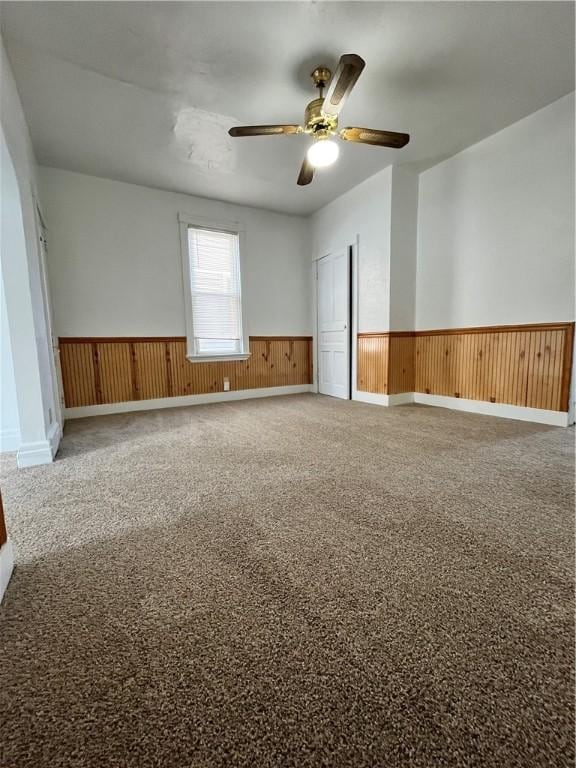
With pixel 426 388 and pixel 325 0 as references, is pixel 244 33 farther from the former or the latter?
pixel 426 388

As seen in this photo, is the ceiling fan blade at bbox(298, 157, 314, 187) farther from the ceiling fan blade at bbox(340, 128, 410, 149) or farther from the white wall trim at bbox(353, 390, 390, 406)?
the white wall trim at bbox(353, 390, 390, 406)

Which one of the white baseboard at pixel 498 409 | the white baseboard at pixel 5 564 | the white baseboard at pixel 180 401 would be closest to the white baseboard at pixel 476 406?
the white baseboard at pixel 498 409

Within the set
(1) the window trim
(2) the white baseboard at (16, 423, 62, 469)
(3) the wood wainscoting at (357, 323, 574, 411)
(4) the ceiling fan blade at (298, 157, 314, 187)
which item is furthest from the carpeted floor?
(1) the window trim

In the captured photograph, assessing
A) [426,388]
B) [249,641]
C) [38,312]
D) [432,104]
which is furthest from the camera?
[426,388]

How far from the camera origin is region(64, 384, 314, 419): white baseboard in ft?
12.1

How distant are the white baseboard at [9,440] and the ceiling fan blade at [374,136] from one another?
342 cm

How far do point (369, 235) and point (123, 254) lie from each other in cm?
299

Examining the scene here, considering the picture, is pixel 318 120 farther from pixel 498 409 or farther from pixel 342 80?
pixel 498 409

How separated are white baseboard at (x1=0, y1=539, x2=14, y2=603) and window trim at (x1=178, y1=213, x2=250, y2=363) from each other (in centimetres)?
333

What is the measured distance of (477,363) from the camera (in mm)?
3381

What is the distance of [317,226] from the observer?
4801 millimetres

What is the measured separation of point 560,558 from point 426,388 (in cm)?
300

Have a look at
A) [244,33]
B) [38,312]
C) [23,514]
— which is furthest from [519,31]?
[23,514]

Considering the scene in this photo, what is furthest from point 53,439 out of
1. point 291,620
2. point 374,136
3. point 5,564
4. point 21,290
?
point 374,136
